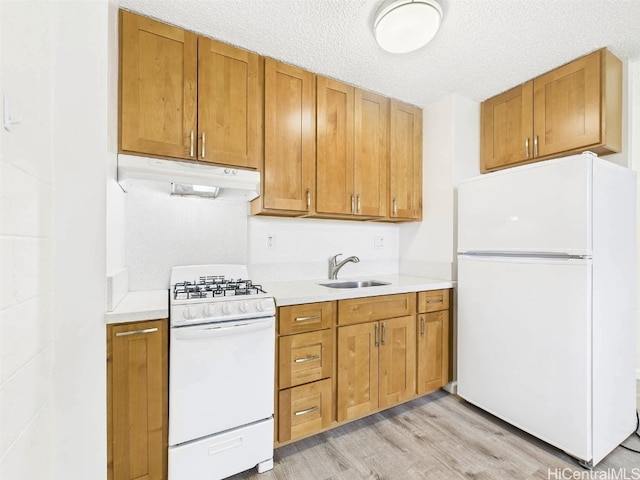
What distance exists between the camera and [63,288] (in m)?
1.24

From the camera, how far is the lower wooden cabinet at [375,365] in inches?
74.7

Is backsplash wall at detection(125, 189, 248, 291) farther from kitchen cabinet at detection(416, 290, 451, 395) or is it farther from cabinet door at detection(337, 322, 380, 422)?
kitchen cabinet at detection(416, 290, 451, 395)

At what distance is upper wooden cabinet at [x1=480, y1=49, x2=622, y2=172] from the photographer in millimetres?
1903

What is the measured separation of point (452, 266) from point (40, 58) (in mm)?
2625

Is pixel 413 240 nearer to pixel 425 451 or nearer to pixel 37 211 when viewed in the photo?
pixel 425 451

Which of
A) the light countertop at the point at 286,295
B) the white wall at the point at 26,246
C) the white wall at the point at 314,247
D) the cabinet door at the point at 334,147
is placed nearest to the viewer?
the white wall at the point at 26,246

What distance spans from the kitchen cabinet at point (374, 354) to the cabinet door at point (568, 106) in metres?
1.47

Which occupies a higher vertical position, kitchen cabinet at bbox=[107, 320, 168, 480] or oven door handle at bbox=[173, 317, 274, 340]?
oven door handle at bbox=[173, 317, 274, 340]

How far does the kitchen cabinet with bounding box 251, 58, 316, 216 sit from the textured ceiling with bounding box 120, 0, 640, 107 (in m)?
0.13

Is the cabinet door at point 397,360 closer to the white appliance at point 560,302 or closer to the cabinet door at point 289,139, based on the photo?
the white appliance at point 560,302

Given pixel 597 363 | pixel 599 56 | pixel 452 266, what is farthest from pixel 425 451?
pixel 599 56

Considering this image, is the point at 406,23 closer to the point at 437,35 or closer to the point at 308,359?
the point at 437,35

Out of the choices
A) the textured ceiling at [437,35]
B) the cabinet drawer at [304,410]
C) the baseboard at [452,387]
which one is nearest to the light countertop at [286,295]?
the cabinet drawer at [304,410]

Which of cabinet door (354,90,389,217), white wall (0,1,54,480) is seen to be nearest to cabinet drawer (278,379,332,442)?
white wall (0,1,54,480)
